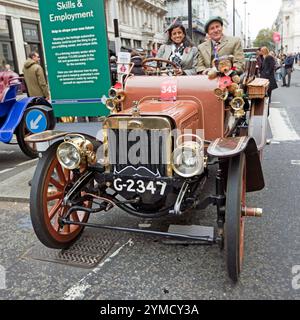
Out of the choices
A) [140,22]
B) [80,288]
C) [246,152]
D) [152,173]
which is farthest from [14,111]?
[140,22]

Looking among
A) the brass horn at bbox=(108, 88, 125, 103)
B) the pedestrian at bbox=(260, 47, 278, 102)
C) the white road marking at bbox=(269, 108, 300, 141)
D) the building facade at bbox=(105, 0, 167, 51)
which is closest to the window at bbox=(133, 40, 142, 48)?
the building facade at bbox=(105, 0, 167, 51)

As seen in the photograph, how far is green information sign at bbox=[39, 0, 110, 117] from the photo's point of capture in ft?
15.3

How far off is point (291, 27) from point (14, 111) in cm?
9143

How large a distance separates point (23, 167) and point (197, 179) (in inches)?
156

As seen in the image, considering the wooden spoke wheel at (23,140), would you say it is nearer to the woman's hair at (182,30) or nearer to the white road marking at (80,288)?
the woman's hair at (182,30)

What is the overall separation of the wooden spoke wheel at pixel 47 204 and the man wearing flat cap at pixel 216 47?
227 centimetres

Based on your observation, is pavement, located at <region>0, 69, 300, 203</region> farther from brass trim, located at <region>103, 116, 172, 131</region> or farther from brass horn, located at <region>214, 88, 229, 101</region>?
brass horn, located at <region>214, 88, 229, 101</region>

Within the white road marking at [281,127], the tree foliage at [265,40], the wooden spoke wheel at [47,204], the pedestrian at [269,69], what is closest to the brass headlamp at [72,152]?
the wooden spoke wheel at [47,204]

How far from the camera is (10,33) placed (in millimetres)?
16453

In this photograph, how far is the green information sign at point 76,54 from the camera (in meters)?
4.67

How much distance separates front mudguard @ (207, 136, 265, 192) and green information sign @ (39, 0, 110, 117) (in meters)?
2.65

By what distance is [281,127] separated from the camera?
763cm
